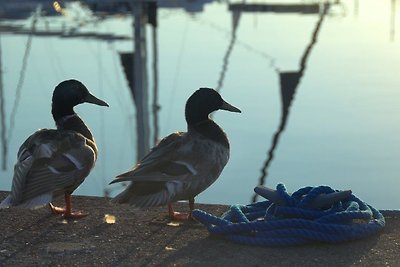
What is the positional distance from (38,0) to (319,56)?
19.0 meters

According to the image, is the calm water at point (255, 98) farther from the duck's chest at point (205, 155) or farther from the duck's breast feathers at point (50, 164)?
the duck's breast feathers at point (50, 164)

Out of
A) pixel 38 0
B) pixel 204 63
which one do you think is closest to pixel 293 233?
pixel 204 63

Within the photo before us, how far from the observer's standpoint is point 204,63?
92.9 ft

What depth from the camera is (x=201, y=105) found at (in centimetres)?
595

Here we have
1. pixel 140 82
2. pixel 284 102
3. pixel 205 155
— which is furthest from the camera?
pixel 284 102

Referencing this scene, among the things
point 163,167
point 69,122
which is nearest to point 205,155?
point 163,167

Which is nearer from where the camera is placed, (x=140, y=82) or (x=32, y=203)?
(x=32, y=203)

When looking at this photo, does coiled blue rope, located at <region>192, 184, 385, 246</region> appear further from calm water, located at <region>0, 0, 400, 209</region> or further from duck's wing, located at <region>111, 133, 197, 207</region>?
calm water, located at <region>0, 0, 400, 209</region>

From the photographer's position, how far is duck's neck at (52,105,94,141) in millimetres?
6033

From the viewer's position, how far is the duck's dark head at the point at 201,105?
5918 millimetres

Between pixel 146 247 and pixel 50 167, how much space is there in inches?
31.9

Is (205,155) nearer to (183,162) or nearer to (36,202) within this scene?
(183,162)

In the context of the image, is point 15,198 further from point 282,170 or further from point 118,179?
point 282,170

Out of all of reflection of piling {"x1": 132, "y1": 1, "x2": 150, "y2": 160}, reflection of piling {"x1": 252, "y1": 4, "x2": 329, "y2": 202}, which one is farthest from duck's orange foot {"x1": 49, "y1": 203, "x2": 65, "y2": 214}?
reflection of piling {"x1": 132, "y1": 1, "x2": 150, "y2": 160}
